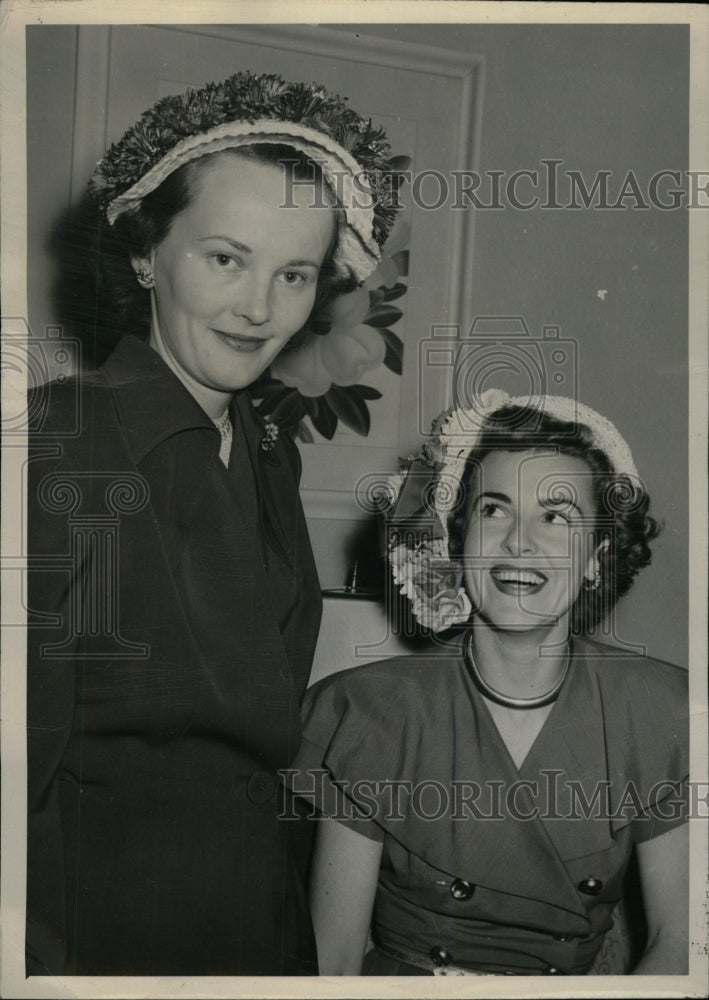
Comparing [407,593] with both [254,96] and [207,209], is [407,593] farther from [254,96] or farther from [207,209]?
[254,96]

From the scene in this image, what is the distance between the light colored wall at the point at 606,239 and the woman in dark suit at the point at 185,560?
0.19 m

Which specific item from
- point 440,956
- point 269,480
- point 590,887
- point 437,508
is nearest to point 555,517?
point 437,508

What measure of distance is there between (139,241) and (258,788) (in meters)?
0.77

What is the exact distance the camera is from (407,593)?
129 cm

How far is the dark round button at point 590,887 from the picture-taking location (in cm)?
127

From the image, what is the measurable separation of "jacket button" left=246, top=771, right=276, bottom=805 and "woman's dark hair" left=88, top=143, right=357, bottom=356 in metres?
0.62

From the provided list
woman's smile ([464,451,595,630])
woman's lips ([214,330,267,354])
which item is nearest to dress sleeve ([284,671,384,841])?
woman's smile ([464,451,595,630])

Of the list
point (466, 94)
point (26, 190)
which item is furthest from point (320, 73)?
point (26, 190)

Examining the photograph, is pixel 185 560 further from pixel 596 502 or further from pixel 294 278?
pixel 596 502

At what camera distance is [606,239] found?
51.7 inches

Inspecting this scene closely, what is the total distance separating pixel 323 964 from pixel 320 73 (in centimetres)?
123

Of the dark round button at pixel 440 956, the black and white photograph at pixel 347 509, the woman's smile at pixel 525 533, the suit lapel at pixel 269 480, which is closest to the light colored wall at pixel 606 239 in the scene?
the black and white photograph at pixel 347 509

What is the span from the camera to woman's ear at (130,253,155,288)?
1268mm

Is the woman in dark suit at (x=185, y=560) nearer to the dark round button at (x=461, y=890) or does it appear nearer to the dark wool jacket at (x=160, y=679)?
the dark wool jacket at (x=160, y=679)
